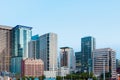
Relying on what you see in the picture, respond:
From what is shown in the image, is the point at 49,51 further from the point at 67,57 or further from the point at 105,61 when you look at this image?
the point at 105,61

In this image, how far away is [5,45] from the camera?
183m

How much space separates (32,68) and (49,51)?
18.7 meters

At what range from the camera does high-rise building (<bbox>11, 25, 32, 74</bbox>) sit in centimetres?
17407

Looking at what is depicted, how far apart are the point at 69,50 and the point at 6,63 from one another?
34.6 metres

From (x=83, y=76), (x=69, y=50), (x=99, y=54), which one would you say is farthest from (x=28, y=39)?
(x=83, y=76)

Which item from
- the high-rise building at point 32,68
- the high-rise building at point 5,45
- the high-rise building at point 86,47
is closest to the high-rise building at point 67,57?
the high-rise building at point 86,47

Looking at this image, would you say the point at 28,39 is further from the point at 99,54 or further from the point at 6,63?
the point at 99,54

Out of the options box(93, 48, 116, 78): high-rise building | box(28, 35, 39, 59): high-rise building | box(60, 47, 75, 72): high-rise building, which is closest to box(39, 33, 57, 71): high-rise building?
box(28, 35, 39, 59): high-rise building

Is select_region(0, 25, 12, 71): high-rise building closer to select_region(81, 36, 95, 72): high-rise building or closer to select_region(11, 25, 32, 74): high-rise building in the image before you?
select_region(11, 25, 32, 74): high-rise building

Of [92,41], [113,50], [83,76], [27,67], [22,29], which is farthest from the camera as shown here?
[92,41]

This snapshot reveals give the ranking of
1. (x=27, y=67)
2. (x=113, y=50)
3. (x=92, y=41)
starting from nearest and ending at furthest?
(x=27, y=67)
(x=113, y=50)
(x=92, y=41)

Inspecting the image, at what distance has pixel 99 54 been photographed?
6299 inches

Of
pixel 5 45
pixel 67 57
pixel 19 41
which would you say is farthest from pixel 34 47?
pixel 67 57

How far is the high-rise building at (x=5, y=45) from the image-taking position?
17712 cm
